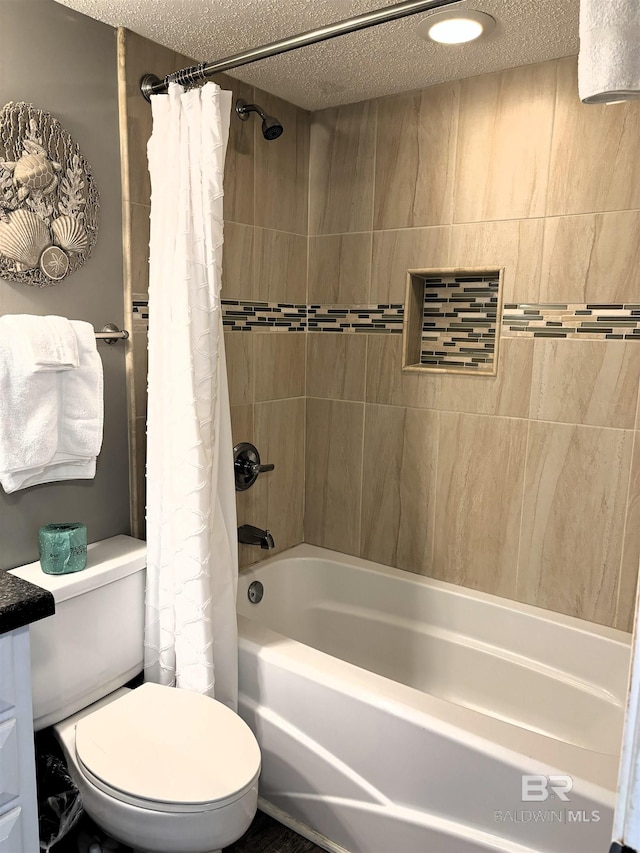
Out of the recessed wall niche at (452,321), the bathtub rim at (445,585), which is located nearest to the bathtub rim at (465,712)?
the bathtub rim at (445,585)

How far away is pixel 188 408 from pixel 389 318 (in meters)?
1.05

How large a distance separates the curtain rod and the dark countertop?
1.40 m

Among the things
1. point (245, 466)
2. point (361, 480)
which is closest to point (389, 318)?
point (361, 480)

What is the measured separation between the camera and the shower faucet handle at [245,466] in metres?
2.48

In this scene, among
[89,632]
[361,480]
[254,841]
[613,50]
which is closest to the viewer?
[613,50]

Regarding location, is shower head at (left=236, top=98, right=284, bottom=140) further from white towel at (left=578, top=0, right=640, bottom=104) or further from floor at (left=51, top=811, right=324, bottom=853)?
floor at (left=51, top=811, right=324, bottom=853)

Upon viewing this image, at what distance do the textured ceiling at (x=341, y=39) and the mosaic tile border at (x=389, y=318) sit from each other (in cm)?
77

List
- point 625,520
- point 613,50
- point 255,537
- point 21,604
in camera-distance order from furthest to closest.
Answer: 1. point 255,537
2. point 625,520
3. point 21,604
4. point 613,50

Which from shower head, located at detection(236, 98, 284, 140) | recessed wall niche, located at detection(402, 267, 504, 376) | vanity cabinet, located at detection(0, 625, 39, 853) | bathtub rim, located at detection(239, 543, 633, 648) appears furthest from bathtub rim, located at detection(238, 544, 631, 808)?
shower head, located at detection(236, 98, 284, 140)

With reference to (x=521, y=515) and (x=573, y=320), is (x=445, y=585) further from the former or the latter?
(x=573, y=320)

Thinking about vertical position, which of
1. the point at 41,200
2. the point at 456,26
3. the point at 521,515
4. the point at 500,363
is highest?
the point at 456,26

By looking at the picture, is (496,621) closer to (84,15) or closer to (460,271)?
(460,271)

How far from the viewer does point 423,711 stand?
5.52ft

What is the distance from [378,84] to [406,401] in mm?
1150
